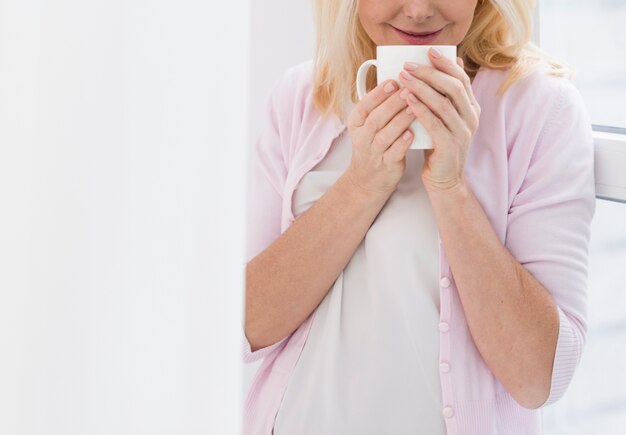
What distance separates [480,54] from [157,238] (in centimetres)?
106

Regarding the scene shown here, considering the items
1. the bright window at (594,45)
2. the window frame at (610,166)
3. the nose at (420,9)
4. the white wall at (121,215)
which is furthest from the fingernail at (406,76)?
the white wall at (121,215)

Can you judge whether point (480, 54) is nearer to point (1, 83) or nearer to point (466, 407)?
point (466, 407)

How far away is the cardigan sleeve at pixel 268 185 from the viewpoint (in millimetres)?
1205

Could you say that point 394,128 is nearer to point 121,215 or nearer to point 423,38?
point 423,38

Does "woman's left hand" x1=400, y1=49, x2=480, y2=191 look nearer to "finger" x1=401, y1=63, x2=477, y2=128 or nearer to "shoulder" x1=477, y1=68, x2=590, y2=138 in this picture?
"finger" x1=401, y1=63, x2=477, y2=128

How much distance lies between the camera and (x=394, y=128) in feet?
3.16

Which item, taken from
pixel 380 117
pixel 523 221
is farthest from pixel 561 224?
pixel 380 117

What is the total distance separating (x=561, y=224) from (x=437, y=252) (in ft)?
0.51

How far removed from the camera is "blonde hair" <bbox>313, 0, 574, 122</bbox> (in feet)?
3.61

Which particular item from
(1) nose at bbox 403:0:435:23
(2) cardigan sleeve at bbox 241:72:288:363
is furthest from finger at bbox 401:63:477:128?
(2) cardigan sleeve at bbox 241:72:288:363

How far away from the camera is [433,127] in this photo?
947 mm

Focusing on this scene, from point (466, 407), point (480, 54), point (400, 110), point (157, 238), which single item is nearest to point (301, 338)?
point (466, 407)

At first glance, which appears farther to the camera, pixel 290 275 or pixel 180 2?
pixel 290 275

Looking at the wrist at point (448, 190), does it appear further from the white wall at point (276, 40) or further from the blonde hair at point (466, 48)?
the white wall at point (276, 40)
